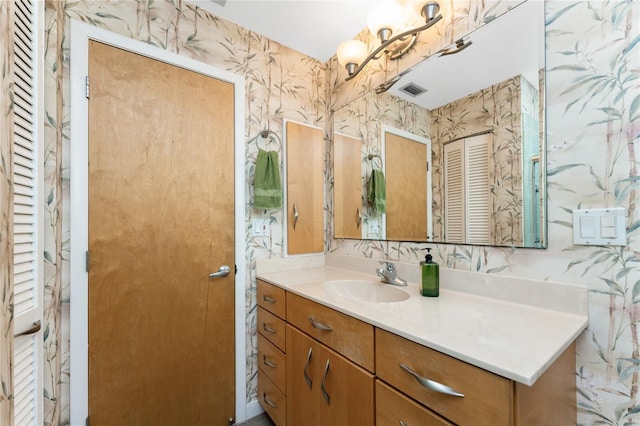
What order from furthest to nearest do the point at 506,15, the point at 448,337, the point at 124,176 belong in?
the point at 124,176
the point at 506,15
the point at 448,337

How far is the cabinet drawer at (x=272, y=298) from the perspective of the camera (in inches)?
54.4

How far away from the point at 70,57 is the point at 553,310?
7.34 ft

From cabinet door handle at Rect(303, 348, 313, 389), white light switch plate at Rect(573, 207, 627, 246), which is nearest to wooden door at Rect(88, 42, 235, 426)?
cabinet door handle at Rect(303, 348, 313, 389)

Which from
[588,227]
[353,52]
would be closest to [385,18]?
[353,52]

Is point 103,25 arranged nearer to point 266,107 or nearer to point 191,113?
point 191,113

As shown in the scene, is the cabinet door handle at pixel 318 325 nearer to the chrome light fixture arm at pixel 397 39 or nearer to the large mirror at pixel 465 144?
the large mirror at pixel 465 144

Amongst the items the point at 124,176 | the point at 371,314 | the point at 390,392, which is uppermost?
the point at 124,176

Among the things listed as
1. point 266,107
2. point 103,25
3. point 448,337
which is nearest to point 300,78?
point 266,107

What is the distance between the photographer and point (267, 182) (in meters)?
1.63

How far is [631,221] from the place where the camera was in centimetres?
77

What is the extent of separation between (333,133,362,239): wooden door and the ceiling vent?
1.38 ft

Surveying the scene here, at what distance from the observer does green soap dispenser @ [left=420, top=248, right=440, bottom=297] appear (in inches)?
45.1

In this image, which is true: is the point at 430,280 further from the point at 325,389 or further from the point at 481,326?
the point at 325,389

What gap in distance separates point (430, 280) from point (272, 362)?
0.99 meters
